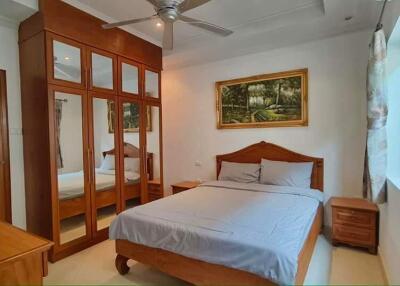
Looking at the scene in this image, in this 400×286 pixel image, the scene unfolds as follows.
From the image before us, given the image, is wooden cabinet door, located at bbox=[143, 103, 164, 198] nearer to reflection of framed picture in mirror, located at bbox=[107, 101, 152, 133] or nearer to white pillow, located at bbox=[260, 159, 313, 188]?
reflection of framed picture in mirror, located at bbox=[107, 101, 152, 133]

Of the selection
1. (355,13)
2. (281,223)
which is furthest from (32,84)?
(355,13)

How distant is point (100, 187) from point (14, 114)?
1284 millimetres

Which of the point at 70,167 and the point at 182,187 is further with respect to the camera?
the point at 182,187

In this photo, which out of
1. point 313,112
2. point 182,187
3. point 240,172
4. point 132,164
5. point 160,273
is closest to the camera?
point 160,273

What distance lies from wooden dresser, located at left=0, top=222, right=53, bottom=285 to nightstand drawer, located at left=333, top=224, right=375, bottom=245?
287cm

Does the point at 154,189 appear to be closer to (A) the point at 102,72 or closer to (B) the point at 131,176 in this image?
(B) the point at 131,176

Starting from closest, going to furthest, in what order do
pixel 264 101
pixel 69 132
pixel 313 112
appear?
pixel 69 132 → pixel 313 112 → pixel 264 101

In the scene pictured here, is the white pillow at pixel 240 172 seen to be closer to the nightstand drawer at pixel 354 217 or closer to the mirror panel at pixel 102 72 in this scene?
the nightstand drawer at pixel 354 217

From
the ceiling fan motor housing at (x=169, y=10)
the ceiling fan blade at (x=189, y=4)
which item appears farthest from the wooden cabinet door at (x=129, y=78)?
the ceiling fan blade at (x=189, y=4)

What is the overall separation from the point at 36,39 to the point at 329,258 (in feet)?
12.7

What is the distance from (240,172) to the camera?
359cm

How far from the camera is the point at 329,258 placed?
2570 mm

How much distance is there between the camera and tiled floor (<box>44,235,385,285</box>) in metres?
2.20

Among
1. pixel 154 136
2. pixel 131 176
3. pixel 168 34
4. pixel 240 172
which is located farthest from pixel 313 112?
pixel 131 176
